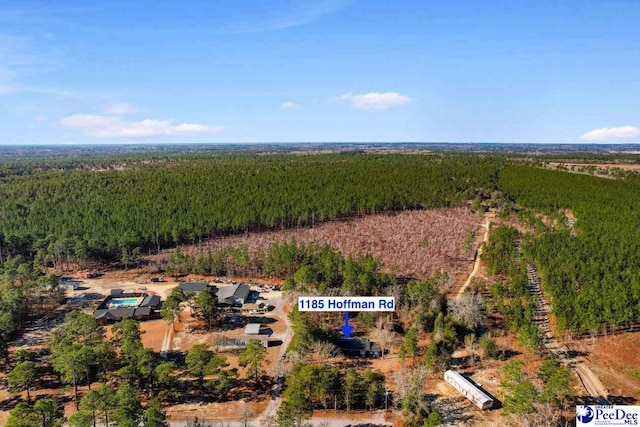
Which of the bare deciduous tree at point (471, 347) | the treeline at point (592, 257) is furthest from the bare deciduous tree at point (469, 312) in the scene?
the treeline at point (592, 257)

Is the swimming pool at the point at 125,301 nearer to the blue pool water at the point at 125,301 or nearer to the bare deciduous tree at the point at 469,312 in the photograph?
the blue pool water at the point at 125,301

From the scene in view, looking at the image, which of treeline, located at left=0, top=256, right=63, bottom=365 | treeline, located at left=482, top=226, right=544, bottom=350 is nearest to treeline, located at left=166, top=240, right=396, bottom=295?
treeline, located at left=482, top=226, right=544, bottom=350

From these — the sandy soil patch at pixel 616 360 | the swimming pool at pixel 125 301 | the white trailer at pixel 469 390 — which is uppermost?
the swimming pool at pixel 125 301

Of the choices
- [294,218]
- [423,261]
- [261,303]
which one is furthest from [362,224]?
[261,303]

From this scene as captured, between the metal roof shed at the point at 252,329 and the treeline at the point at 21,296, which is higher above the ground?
the treeline at the point at 21,296

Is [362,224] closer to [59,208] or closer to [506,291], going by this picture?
[506,291]

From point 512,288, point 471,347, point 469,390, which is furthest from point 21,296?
point 512,288

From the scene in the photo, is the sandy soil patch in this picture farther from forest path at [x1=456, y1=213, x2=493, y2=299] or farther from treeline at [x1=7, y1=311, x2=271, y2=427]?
treeline at [x1=7, y1=311, x2=271, y2=427]

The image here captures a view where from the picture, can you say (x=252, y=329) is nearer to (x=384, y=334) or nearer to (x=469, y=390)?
(x=384, y=334)
